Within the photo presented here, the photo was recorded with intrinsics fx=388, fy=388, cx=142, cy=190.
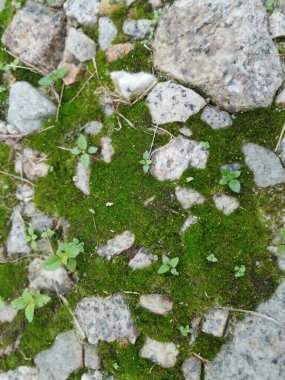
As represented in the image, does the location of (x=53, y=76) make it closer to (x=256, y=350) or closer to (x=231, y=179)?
(x=231, y=179)

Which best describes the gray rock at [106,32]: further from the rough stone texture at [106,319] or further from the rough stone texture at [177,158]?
the rough stone texture at [106,319]

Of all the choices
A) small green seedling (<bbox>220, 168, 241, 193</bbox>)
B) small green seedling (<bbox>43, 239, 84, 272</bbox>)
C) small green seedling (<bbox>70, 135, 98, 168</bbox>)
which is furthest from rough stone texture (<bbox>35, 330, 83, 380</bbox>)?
small green seedling (<bbox>220, 168, 241, 193</bbox>)

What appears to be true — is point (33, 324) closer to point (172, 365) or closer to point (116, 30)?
point (172, 365)

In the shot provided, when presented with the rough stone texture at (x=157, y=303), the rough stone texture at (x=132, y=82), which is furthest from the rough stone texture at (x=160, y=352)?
the rough stone texture at (x=132, y=82)

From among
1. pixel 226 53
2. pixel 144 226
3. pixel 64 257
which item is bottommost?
pixel 64 257

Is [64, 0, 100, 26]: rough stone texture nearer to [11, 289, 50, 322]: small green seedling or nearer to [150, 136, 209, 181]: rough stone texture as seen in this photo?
[150, 136, 209, 181]: rough stone texture

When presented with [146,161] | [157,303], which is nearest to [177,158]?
[146,161]

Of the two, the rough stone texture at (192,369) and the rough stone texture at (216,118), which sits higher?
the rough stone texture at (216,118)
